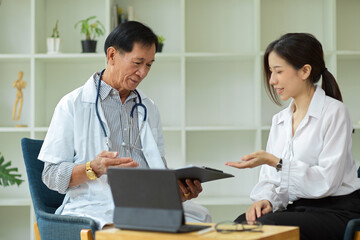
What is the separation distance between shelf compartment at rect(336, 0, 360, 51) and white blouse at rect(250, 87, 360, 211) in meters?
1.94

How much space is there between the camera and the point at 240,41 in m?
4.29

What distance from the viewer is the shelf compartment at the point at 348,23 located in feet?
14.0

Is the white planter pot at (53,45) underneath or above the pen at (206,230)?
above

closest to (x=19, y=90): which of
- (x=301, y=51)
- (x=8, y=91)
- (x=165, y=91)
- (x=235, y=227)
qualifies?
(x=8, y=91)

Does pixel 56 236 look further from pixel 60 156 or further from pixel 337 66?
pixel 337 66

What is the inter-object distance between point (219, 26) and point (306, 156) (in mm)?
2116

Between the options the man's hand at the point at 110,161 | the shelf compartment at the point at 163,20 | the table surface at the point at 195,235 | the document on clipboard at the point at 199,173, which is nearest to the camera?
the table surface at the point at 195,235

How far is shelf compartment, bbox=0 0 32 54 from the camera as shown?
4324mm

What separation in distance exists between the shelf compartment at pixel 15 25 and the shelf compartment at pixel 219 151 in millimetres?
1428

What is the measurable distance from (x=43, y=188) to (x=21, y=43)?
2.01 meters

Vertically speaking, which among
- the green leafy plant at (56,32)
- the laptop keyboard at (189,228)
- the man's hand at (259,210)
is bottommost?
the man's hand at (259,210)

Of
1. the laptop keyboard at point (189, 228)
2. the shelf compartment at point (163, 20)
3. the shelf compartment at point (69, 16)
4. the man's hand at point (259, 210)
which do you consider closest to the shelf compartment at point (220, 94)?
the shelf compartment at point (163, 20)

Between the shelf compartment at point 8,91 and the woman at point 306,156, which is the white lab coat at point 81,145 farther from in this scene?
the shelf compartment at point 8,91

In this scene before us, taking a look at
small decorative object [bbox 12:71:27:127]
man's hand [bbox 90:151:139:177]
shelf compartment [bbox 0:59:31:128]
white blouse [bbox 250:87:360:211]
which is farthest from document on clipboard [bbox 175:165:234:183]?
shelf compartment [bbox 0:59:31:128]
